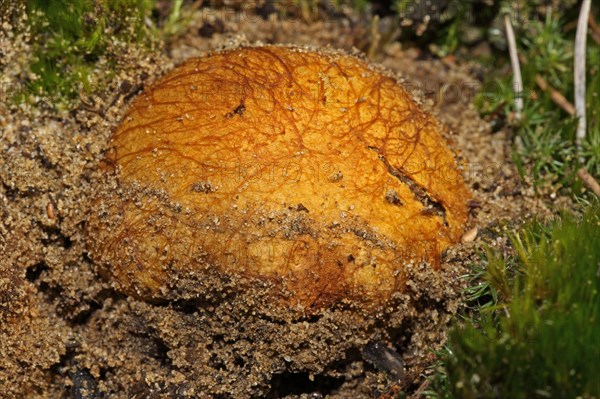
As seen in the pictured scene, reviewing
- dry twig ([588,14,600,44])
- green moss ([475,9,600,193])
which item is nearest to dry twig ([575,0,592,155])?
green moss ([475,9,600,193])

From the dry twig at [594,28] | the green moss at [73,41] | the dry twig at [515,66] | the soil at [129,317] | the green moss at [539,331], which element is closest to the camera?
the green moss at [539,331]

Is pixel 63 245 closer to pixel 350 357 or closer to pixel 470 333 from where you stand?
pixel 350 357

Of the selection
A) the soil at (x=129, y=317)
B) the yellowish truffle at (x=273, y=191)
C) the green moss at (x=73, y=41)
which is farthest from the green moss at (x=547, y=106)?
the green moss at (x=73, y=41)

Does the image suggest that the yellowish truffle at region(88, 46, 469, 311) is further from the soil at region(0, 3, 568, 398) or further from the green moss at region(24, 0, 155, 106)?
the green moss at region(24, 0, 155, 106)

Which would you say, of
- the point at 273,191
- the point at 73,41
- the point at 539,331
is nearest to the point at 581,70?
the point at 539,331

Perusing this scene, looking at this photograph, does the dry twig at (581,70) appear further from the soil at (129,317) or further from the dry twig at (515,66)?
the soil at (129,317)

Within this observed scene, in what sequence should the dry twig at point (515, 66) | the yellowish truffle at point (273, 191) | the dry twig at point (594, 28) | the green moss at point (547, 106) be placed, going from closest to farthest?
the yellowish truffle at point (273, 191) < the green moss at point (547, 106) < the dry twig at point (515, 66) < the dry twig at point (594, 28)
